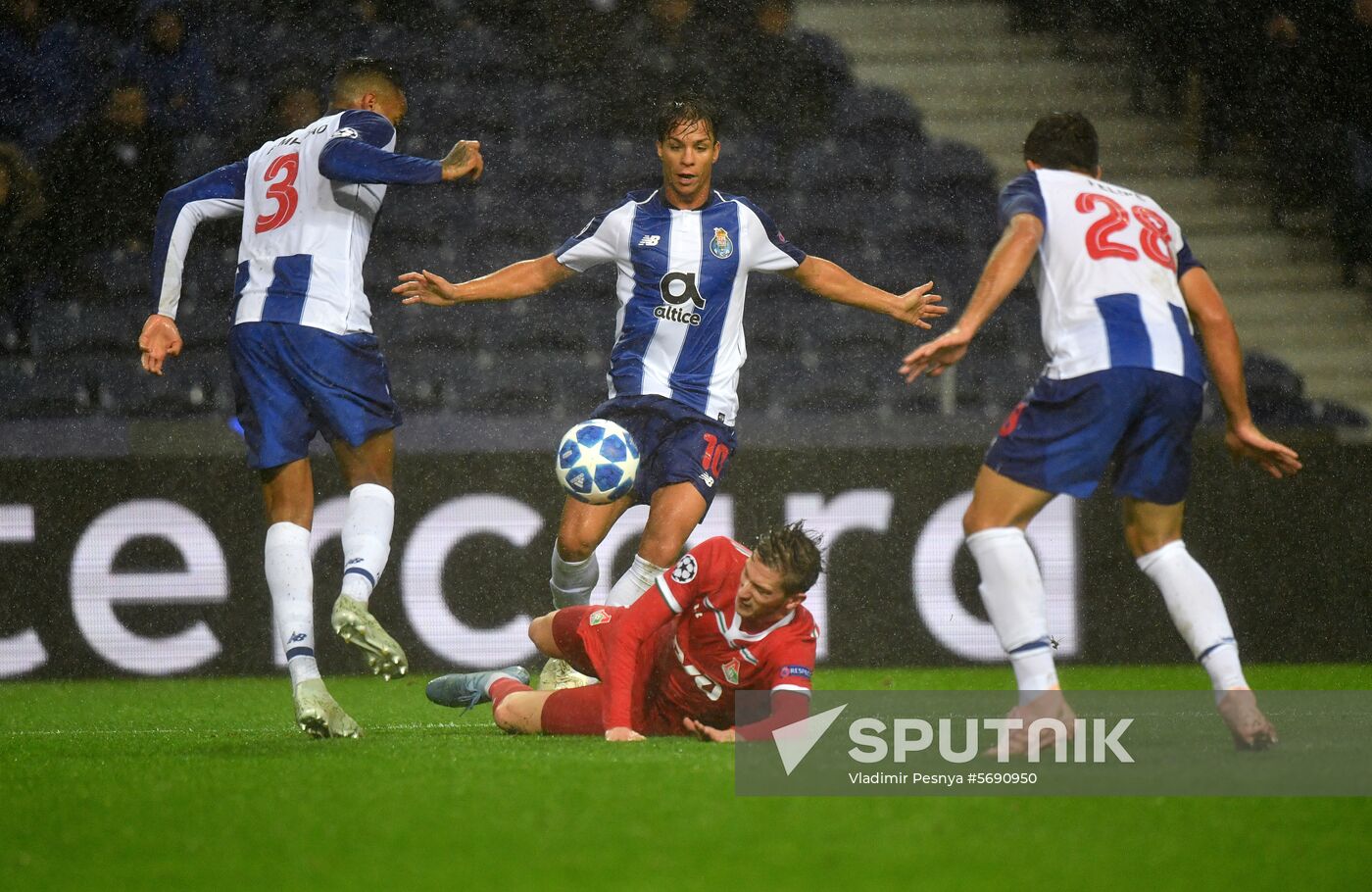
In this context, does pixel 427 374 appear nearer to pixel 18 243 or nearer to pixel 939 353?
pixel 18 243

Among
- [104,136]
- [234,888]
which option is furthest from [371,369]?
[104,136]

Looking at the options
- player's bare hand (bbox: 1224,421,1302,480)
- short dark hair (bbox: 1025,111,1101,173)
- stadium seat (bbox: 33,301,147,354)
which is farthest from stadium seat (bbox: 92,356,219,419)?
player's bare hand (bbox: 1224,421,1302,480)

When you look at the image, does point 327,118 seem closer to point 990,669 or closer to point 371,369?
point 371,369

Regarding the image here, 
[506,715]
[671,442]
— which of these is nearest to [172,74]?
[671,442]

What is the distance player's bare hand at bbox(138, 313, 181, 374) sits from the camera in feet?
Answer: 16.6

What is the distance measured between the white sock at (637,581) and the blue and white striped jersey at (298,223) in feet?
3.79

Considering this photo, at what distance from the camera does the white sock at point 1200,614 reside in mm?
4281

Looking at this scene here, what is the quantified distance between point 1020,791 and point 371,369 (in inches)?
96.8

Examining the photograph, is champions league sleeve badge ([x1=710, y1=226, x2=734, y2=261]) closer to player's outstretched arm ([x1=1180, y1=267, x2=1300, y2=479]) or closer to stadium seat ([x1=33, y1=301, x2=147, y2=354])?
player's outstretched arm ([x1=1180, y1=267, x2=1300, y2=479])

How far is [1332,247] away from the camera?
1009 centimetres

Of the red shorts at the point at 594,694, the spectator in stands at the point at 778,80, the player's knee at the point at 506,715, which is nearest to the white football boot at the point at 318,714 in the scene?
the player's knee at the point at 506,715

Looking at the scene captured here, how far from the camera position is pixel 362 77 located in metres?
5.33

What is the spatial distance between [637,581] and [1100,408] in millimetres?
1814

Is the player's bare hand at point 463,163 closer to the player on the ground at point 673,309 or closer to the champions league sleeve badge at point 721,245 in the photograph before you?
the player on the ground at point 673,309
